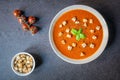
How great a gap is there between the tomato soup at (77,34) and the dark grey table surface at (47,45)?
5cm

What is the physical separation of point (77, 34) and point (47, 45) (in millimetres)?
137

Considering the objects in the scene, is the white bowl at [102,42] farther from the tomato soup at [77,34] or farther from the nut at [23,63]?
the nut at [23,63]

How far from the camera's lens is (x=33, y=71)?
1286mm

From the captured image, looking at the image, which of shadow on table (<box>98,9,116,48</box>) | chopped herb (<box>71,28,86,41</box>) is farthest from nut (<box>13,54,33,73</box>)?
shadow on table (<box>98,9,116,48</box>)

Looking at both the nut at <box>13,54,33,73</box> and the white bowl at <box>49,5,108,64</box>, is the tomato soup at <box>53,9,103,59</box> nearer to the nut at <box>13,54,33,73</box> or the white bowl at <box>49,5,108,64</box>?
the white bowl at <box>49,5,108,64</box>

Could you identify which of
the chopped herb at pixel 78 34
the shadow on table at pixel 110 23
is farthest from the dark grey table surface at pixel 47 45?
the chopped herb at pixel 78 34

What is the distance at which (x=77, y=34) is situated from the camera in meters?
1.23

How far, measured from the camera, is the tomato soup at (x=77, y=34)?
1.22m

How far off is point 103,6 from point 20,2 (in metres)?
0.34

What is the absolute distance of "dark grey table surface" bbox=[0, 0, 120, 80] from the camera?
124 centimetres

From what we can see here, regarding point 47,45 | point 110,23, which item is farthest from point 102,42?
point 47,45

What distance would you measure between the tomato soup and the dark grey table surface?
0.16 ft

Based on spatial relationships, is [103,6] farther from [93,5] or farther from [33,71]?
[33,71]

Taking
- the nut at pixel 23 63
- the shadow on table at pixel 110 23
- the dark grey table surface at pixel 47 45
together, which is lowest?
the nut at pixel 23 63
